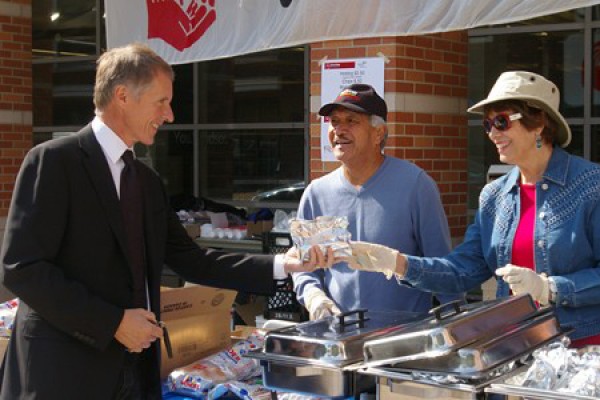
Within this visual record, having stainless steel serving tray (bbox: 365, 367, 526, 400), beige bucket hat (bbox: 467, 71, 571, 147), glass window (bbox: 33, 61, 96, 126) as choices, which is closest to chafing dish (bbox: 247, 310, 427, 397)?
stainless steel serving tray (bbox: 365, 367, 526, 400)

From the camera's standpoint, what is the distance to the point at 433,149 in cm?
659

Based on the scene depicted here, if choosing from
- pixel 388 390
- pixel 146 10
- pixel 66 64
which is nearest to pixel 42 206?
pixel 388 390

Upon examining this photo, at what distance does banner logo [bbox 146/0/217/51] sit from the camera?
22.2ft

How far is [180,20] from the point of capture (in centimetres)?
694

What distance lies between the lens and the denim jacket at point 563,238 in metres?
3.27

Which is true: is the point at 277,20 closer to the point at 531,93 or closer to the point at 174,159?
the point at 531,93

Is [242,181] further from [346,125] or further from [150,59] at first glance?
[150,59]

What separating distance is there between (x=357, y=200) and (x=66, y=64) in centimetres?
785

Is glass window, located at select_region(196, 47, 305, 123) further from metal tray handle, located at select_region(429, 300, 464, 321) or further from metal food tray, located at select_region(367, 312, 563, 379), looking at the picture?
metal food tray, located at select_region(367, 312, 563, 379)

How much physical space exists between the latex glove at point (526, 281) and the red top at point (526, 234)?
0.68 feet

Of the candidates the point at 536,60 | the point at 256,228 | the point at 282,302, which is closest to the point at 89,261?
the point at 282,302

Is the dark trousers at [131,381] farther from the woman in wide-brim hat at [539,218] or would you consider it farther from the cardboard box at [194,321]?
the woman in wide-brim hat at [539,218]

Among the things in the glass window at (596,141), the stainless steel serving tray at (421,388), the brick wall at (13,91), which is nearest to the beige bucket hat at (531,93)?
the stainless steel serving tray at (421,388)

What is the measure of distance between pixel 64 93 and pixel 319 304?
26.4 ft
